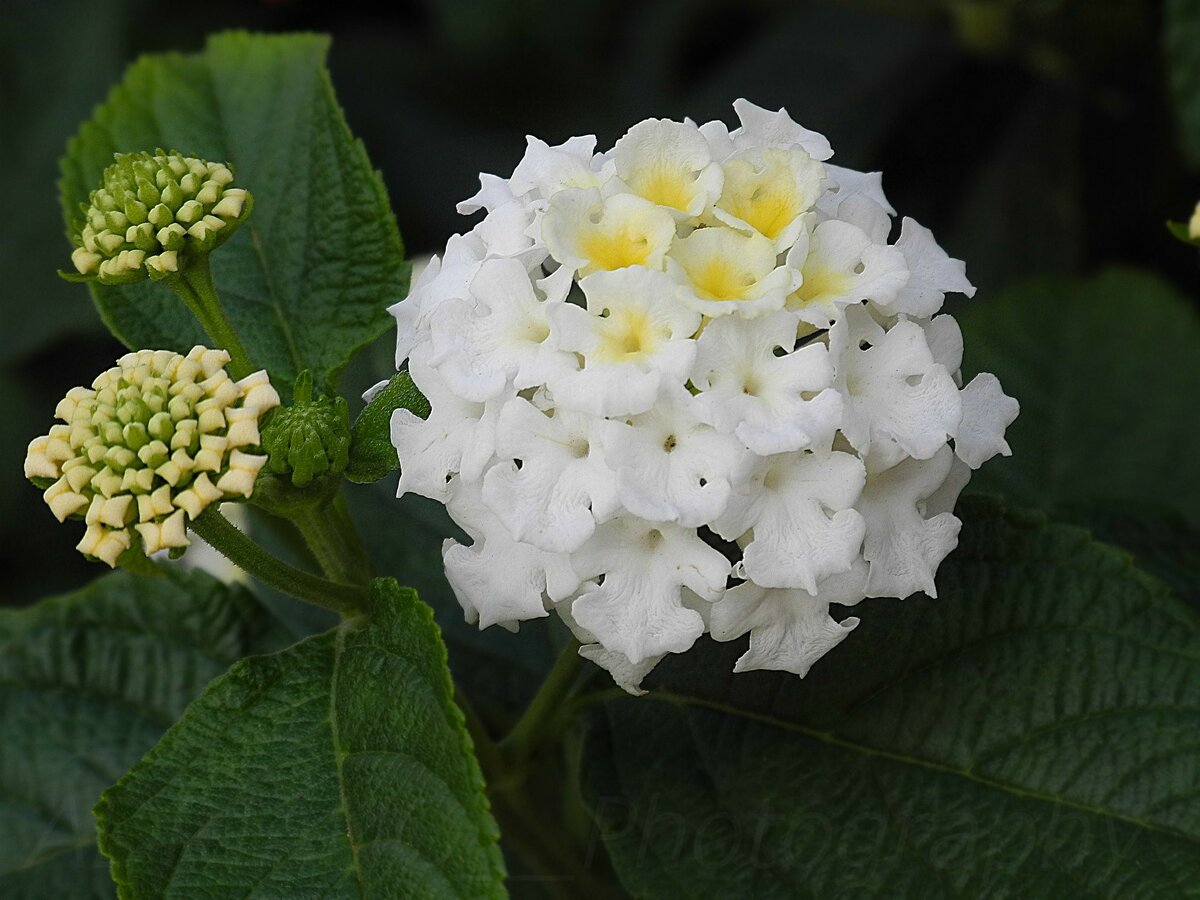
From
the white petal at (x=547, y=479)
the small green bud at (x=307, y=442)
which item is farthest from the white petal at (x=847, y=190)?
the small green bud at (x=307, y=442)

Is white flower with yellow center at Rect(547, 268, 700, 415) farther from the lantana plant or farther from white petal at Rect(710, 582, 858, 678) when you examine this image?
white petal at Rect(710, 582, 858, 678)

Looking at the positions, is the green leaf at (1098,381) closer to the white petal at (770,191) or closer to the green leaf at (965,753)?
the green leaf at (965,753)

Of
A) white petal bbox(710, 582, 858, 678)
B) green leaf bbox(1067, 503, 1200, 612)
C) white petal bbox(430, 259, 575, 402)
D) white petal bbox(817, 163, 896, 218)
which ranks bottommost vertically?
green leaf bbox(1067, 503, 1200, 612)

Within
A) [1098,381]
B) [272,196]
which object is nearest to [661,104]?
[1098,381]

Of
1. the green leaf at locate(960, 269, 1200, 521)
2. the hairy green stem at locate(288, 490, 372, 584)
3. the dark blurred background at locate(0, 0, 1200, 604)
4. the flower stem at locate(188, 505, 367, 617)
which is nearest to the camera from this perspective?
the flower stem at locate(188, 505, 367, 617)

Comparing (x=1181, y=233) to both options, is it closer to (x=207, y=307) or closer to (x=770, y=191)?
(x=770, y=191)

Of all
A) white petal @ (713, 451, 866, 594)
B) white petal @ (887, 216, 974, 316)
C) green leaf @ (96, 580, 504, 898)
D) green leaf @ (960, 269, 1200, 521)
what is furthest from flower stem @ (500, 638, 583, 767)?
green leaf @ (960, 269, 1200, 521)

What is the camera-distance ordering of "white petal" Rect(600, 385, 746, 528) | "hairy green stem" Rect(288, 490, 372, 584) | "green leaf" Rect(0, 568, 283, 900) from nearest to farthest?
"white petal" Rect(600, 385, 746, 528) < "hairy green stem" Rect(288, 490, 372, 584) < "green leaf" Rect(0, 568, 283, 900)
